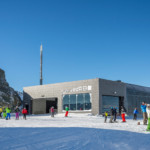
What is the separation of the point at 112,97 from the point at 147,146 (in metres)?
30.7

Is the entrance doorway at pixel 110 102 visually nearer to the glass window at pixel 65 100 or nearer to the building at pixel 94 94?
the building at pixel 94 94

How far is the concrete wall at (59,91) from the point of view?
35.7m

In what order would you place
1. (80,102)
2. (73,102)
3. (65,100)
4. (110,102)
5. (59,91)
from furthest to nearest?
(59,91) < (65,100) < (73,102) < (110,102) < (80,102)

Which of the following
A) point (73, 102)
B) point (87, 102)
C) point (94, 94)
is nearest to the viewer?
point (94, 94)

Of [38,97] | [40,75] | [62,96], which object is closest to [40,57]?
[40,75]

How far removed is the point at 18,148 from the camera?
23.1 feet

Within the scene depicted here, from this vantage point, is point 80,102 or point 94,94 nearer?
point 94,94

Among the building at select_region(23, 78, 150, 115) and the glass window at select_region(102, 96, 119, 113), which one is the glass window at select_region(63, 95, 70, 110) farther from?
the glass window at select_region(102, 96, 119, 113)

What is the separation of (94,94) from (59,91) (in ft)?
25.0

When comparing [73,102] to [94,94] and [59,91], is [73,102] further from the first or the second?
[94,94]

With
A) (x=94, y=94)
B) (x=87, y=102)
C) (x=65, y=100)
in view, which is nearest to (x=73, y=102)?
(x=65, y=100)

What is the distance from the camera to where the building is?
35775 mm

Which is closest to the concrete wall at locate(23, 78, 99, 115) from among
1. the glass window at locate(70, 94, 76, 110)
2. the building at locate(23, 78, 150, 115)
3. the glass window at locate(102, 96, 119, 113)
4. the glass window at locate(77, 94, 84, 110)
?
the building at locate(23, 78, 150, 115)

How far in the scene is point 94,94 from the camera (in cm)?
3575
